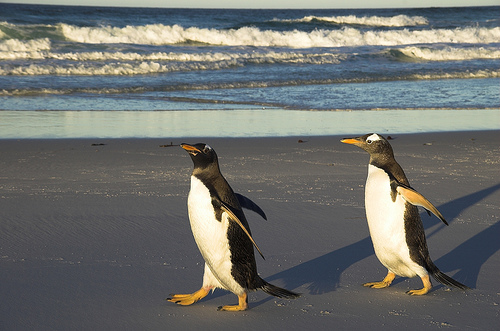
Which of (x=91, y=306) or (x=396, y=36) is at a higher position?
(x=396, y=36)

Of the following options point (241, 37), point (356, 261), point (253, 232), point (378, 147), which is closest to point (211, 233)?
point (378, 147)

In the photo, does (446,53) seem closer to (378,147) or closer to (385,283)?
(378,147)

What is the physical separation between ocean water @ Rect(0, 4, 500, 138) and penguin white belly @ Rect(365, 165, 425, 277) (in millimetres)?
4929

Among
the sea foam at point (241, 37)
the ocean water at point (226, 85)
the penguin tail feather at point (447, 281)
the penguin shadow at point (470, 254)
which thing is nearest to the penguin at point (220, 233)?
the penguin tail feather at point (447, 281)

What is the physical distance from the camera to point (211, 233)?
3156 millimetres

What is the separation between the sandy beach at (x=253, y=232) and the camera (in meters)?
3.17

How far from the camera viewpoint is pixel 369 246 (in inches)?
169

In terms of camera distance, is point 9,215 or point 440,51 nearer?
point 9,215

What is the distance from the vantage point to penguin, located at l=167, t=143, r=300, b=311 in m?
3.14

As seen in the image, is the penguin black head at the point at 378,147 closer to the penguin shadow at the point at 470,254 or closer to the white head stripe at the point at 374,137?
the white head stripe at the point at 374,137

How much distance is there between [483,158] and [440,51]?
52.4 feet

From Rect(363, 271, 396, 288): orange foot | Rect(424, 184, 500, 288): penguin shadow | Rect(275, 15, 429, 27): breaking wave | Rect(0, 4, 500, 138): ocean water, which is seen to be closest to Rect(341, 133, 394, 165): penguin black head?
Rect(363, 271, 396, 288): orange foot

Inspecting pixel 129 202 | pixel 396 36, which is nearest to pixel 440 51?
pixel 396 36

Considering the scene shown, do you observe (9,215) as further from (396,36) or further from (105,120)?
(396,36)
